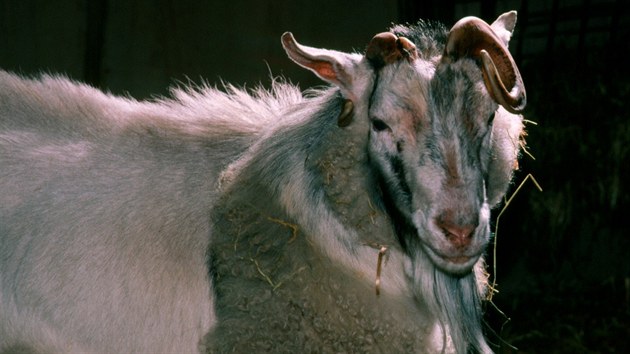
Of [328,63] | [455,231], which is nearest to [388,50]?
[328,63]

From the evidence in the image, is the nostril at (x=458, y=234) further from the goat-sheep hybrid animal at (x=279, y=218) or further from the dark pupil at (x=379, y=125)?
the dark pupil at (x=379, y=125)

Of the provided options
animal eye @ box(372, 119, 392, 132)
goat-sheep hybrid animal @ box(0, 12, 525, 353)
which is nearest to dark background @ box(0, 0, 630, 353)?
goat-sheep hybrid animal @ box(0, 12, 525, 353)

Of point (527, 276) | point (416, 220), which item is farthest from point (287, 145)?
point (527, 276)

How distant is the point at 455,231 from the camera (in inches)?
123

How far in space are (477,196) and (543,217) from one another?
3.72 metres

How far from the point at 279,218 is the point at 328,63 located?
2.25 ft

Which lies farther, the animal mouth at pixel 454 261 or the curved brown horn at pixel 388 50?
the curved brown horn at pixel 388 50

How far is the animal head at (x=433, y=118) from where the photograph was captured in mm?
3168

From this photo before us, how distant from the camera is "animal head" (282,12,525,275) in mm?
3168

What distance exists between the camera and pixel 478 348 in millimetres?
3795

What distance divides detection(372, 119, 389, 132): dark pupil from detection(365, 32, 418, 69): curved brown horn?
0.23 metres

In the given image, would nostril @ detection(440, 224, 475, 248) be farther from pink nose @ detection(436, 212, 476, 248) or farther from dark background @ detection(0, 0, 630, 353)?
dark background @ detection(0, 0, 630, 353)

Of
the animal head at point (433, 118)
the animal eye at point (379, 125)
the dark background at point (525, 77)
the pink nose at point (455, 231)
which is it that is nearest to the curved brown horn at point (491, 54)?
the animal head at point (433, 118)

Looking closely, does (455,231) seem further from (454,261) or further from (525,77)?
(525,77)
